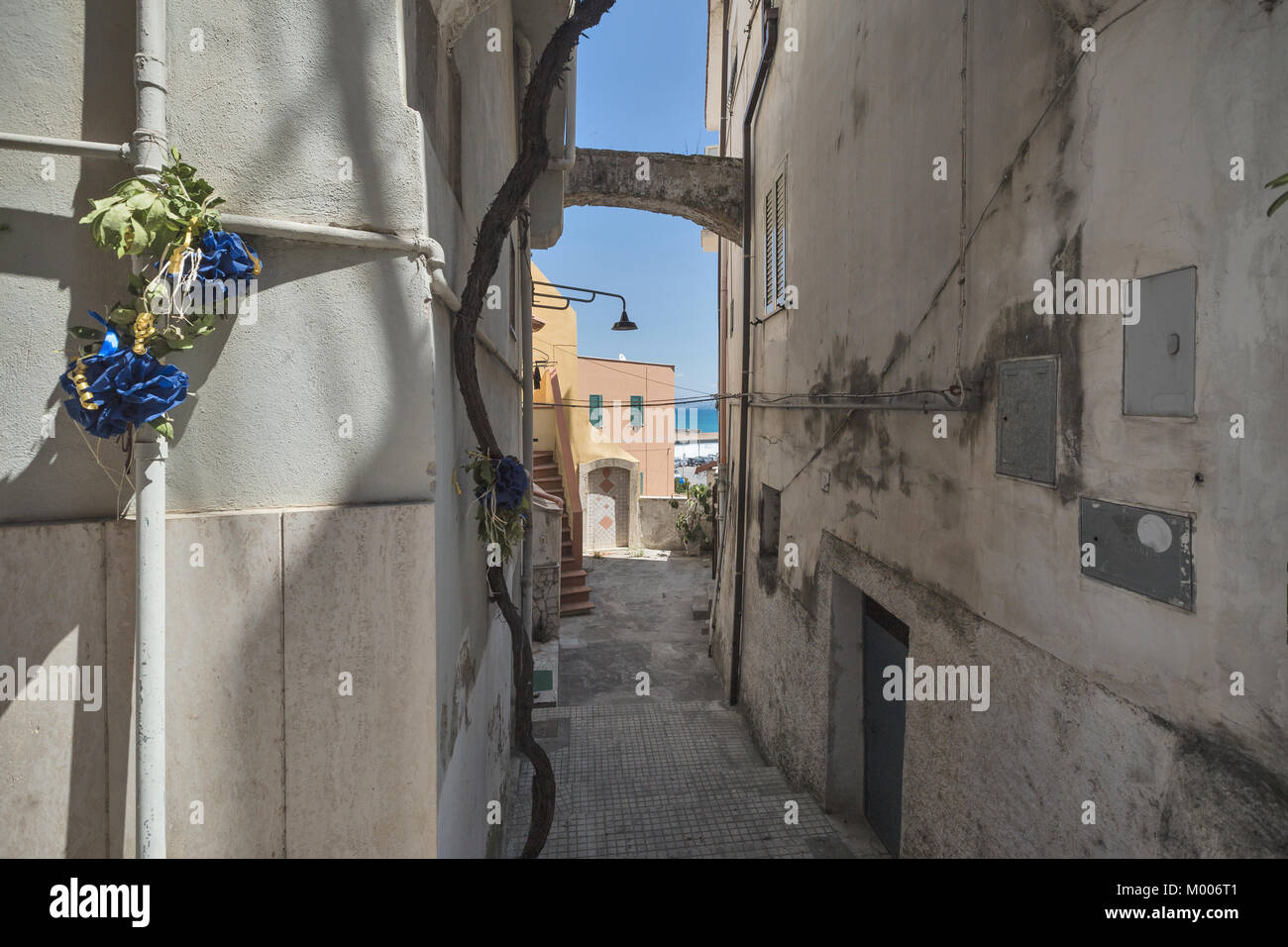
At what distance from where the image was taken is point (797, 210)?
20.6 feet

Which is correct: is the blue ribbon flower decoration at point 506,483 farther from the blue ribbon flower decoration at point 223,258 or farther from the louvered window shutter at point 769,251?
the louvered window shutter at point 769,251

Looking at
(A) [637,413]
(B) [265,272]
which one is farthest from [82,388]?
(A) [637,413]

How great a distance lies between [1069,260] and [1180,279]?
0.56 m

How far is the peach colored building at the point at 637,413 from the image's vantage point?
915 inches

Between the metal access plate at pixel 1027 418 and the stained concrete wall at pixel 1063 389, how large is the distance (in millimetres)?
64

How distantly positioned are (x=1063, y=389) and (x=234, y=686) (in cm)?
311

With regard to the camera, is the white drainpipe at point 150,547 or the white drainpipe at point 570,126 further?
the white drainpipe at point 570,126

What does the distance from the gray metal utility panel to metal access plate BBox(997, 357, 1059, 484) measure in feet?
1.33

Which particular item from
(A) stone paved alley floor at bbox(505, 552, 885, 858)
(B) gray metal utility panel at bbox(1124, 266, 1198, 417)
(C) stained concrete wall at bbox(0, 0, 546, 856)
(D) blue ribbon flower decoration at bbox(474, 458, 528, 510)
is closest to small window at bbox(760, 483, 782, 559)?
(A) stone paved alley floor at bbox(505, 552, 885, 858)

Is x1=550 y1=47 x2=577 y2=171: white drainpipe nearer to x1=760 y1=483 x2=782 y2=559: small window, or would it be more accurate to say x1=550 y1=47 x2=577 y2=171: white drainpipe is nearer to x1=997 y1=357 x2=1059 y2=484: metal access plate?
x1=760 y1=483 x2=782 y2=559: small window

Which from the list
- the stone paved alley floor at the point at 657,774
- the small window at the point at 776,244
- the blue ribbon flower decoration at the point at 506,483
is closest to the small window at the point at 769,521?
the stone paved alley floor at the point at 657,774

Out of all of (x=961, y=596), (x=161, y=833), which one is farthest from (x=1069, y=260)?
(x=161, y=833)

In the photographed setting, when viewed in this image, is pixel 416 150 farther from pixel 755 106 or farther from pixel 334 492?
pixel 755 106
